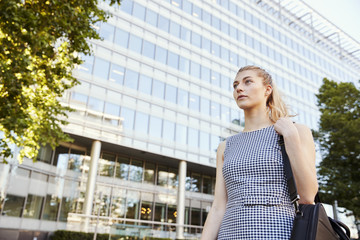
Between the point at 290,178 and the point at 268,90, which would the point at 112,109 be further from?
the point at 290,178

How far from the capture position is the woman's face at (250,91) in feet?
5.69

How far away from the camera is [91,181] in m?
21.5

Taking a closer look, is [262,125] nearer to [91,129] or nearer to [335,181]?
[335,181]

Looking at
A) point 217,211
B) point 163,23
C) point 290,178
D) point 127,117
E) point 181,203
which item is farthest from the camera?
point 163,23

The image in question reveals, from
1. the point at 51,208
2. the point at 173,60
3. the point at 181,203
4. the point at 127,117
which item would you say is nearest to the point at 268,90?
the point at 127,117

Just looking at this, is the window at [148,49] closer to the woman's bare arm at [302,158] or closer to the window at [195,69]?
the window at [195,69]

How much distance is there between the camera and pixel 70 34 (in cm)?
877

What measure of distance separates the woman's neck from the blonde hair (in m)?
0.04

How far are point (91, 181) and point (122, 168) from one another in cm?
381

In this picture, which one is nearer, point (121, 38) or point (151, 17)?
point (121, 38)

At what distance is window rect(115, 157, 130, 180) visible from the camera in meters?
24.6

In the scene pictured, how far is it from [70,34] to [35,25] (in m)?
1.29

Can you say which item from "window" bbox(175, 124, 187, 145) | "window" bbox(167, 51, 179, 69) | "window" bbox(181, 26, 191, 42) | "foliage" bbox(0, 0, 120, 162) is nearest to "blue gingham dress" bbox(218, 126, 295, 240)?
"foliage" bbox(0, 0, 120, 162)

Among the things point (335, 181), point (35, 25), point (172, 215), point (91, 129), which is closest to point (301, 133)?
point (35, 25)
